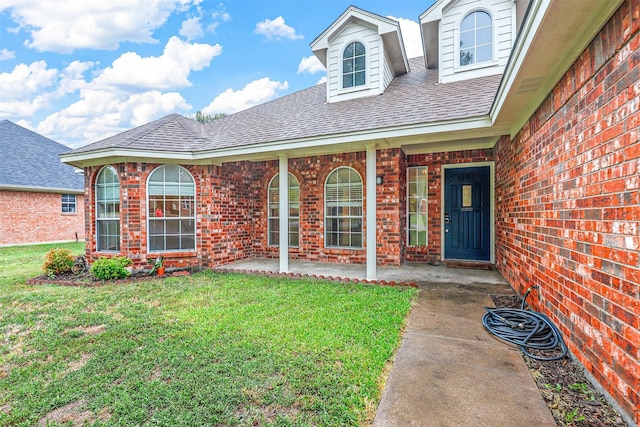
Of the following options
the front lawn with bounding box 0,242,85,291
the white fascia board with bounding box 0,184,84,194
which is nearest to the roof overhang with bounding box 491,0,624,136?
the front lawn with bounding box 0,242,85,291

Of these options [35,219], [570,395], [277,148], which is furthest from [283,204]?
[35,219]

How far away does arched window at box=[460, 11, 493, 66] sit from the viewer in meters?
6.50

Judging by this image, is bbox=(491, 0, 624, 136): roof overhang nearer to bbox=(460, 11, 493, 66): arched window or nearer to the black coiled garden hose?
the black coiled garden hose

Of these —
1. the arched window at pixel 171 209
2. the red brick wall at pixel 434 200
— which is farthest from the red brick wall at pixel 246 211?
the red brick wall at pixel 434 200

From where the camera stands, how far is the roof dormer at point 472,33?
6285 mm

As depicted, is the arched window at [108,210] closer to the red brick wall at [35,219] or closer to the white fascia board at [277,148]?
the white fascia board at [277,148]

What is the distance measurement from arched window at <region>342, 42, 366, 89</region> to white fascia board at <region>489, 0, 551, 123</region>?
4.38 meters

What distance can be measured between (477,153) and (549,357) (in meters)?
5.16

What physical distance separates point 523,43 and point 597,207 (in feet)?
5.10

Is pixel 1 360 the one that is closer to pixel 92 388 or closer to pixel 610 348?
pixel 92 388

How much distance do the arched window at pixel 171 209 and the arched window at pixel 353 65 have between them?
4.71 meters

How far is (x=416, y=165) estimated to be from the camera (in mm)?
7227

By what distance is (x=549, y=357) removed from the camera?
8.43 ft

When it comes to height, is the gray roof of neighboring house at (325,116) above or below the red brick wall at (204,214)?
above
